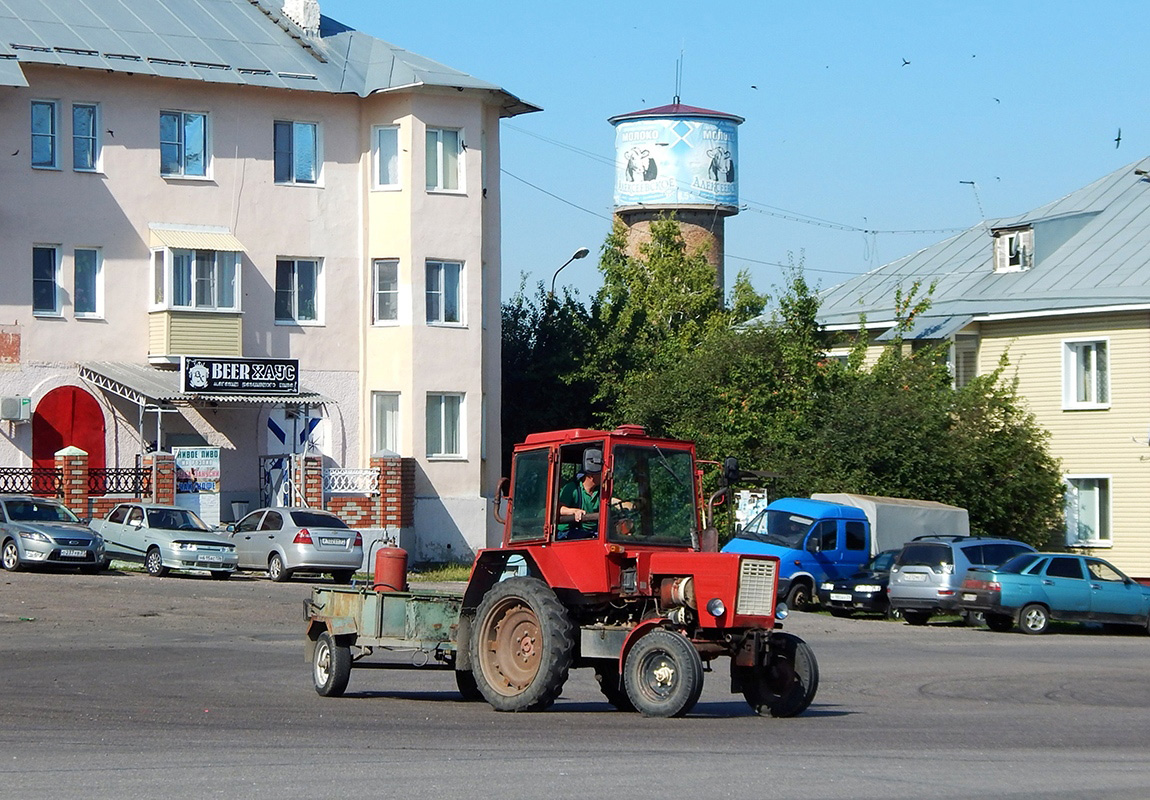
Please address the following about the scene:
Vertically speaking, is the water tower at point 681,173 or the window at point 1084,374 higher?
the water tower at point 681,173

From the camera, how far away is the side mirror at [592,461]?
552 inches

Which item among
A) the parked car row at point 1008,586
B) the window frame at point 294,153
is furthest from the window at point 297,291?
the parked car row at point 1008,586

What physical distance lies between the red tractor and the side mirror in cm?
1

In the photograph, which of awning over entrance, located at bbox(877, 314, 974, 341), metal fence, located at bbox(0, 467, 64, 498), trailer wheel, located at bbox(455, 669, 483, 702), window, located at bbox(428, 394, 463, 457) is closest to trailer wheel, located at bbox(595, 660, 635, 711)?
trailer wheel, located at bbox(455, 669, 483, 702)

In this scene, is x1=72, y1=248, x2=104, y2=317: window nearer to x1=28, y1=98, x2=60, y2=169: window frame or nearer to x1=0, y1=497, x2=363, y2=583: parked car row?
x1=28, y1=98, x2=60, y2=169: window frame

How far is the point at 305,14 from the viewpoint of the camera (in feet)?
142

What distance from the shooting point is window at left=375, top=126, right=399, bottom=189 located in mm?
42000

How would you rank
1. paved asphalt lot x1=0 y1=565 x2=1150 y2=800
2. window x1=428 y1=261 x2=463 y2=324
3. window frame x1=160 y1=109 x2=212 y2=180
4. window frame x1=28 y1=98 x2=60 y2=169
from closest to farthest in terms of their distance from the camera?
paved asphalt lot x1=0 y1=565 x2=1150 y2=800, window frame x1=28 y1=98 x2=60 y2=169, window frame x1=160 y1=109 x2=212 y2=180, window x1=428 y1=261 x2=463 y2=324

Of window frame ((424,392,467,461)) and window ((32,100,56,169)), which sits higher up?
window ((32,100,56,169))

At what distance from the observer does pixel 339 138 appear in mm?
42094

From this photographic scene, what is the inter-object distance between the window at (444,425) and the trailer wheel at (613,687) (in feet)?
86.6

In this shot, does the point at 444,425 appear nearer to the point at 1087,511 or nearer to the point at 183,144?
the point at 183,144

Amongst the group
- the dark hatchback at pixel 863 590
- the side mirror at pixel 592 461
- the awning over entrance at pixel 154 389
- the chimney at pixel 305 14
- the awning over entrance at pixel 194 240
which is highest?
the chimney at pixel 305 14

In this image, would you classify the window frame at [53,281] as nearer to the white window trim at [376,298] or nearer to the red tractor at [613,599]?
the white window trim at [376,298]
